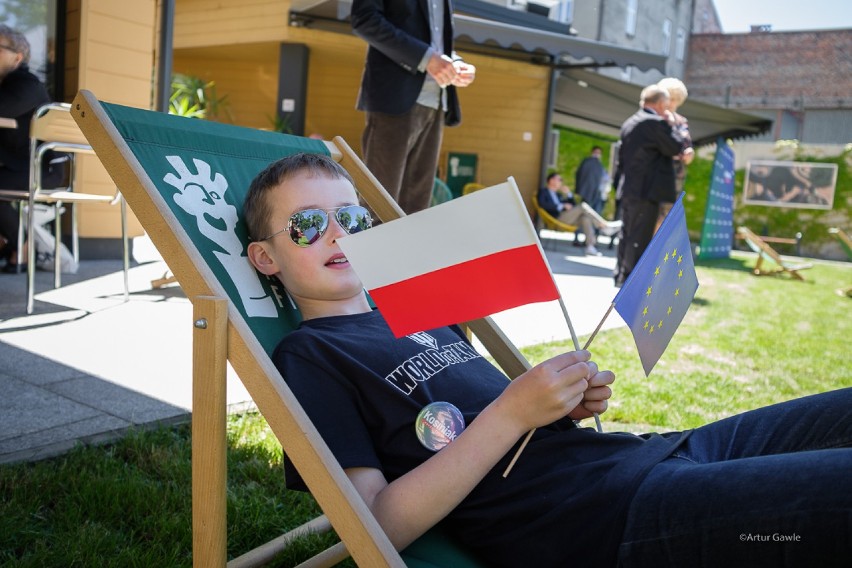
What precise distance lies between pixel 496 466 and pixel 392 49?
2.59 metres

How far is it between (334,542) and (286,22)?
11.4m

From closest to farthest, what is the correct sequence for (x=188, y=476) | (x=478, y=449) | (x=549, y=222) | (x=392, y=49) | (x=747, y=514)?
1. (x=747, y=514)
2. (x=478, y=449)
3. (x=188, y=476)
4. (x=392, y=49)
5. (x=549, y=222)

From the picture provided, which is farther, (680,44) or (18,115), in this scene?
(680,44)

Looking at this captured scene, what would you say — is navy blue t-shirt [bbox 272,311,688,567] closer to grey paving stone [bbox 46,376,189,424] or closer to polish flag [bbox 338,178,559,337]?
polish flag [bbox 338,178,559,337]

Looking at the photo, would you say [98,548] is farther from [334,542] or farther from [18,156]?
[18,156]

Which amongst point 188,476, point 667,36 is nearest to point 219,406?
point 188,476

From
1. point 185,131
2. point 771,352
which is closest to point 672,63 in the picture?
point 771,352

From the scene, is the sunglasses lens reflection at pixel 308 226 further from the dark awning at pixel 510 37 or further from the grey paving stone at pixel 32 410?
the dark awning at pixel 510 37

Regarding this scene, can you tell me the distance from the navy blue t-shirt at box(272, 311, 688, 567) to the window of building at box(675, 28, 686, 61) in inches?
1291

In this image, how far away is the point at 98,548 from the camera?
1859 mm

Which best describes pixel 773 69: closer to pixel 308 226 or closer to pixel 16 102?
pixel 16 102

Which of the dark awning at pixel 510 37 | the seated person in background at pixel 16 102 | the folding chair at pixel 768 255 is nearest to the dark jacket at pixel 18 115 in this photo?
the seated person in background at pixel 16 102

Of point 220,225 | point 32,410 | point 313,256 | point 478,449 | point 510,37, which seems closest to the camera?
point 478,449

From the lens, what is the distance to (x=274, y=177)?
1863 millimetres
